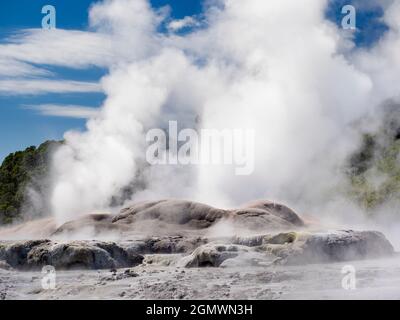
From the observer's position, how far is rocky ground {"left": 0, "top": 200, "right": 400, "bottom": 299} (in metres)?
17.7

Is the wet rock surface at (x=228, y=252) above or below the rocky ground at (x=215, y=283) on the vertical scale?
above

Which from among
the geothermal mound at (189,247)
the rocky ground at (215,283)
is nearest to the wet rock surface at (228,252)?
the geothermal mound at (189,247)

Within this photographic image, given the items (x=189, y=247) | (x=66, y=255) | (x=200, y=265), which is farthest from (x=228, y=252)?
(x=189, y=247)

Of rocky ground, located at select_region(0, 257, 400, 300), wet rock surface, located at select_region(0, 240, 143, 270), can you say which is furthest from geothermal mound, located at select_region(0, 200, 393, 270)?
rocky ground, located at select_region(0, 257, 400, 300)

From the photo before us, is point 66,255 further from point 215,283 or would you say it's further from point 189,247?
point 189,247

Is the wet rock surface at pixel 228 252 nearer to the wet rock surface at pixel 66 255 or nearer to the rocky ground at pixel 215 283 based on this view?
the wet rock surface at pixel 66 255

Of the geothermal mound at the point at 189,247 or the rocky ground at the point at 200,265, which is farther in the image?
the geothermal mound at the point at 189,247

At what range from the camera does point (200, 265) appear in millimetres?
25094

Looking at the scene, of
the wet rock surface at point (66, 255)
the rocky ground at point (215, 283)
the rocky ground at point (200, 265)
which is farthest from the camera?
the wet rock surface at point (66, 255)

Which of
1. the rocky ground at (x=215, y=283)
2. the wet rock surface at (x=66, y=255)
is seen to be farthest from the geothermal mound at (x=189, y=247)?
the rocky ground at (x=215, y=283)

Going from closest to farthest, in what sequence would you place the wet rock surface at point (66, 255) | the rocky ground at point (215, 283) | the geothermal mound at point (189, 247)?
the rocky ground at point (215, 283) → the wet rock surface at point (66, 255) → the geothermal mound at point (189, 247)

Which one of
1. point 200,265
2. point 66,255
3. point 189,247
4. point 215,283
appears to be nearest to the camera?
point 215,283

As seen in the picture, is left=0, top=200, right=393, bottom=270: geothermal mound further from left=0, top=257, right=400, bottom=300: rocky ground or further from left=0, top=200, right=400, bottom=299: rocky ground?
left=0, top=257, right=400, bottom=300: rocky ground

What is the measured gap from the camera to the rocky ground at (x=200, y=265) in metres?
17.7
